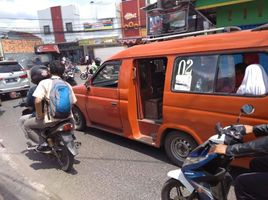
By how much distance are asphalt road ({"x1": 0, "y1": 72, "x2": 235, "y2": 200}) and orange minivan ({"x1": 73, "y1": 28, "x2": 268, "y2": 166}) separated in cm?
34

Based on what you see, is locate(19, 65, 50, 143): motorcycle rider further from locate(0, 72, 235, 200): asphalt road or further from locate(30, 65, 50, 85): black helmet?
locate(0, 72, 235, 200): asphalt road

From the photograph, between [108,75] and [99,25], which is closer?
[108,75]

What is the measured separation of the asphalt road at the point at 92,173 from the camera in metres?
4.18

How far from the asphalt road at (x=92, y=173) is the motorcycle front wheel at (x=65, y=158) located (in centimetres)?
10

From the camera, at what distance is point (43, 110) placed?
4.80 metres

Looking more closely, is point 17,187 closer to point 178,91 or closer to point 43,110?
point 43,110

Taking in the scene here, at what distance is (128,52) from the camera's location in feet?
18.1

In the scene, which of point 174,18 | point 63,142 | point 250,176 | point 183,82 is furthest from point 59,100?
point 174,18

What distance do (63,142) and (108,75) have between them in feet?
6.25

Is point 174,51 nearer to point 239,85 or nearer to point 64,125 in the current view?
point 239,85

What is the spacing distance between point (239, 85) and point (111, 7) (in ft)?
130

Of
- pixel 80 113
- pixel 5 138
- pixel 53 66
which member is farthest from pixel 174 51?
pixel 5 138

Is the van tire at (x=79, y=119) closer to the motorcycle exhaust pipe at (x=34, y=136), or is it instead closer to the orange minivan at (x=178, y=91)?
the orange minivan at (x=178, y=91)

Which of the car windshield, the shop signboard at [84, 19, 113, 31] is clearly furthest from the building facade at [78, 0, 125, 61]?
the car windshield
